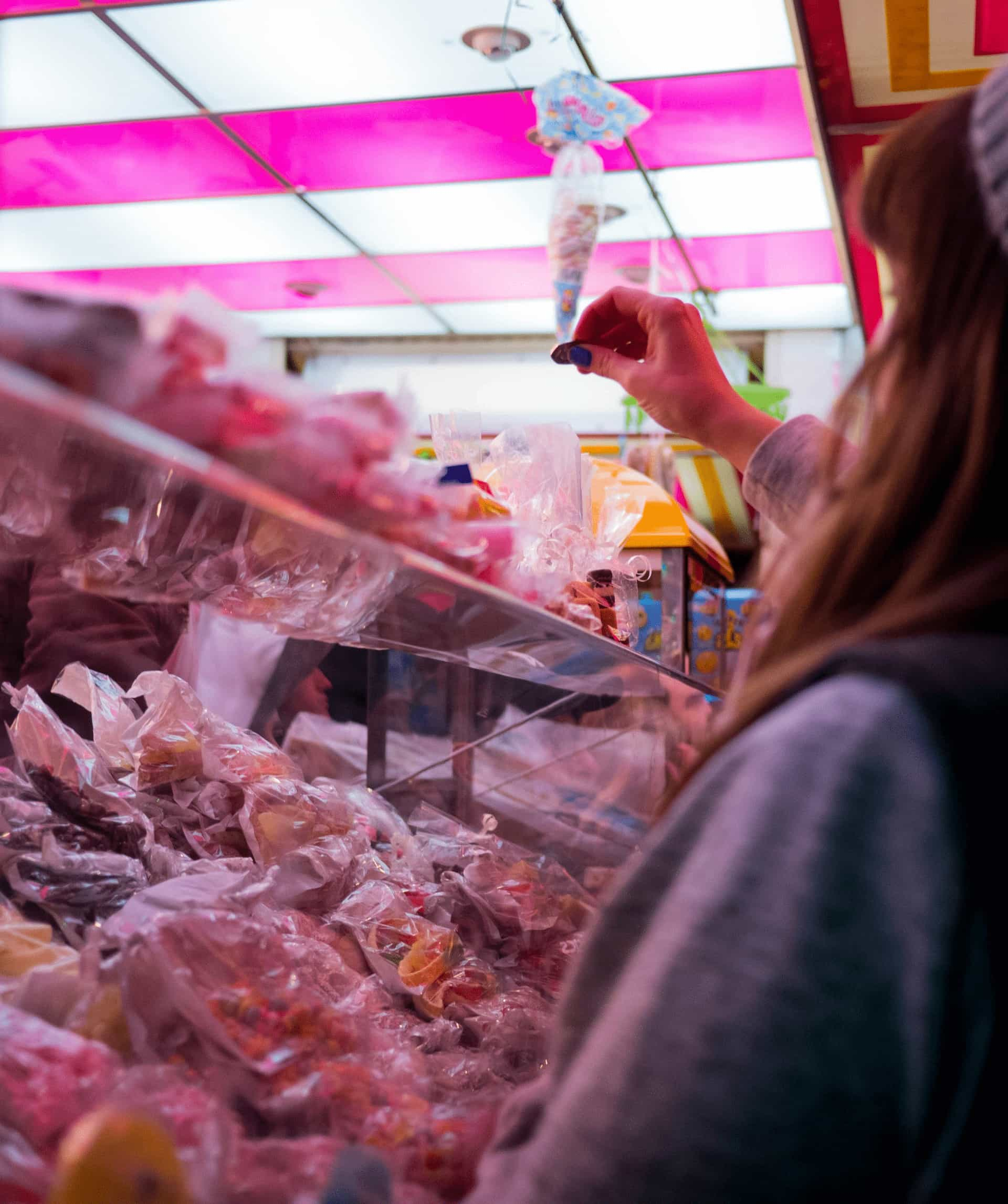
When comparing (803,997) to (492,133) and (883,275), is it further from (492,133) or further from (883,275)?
(883,275)

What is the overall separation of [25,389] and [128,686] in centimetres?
133

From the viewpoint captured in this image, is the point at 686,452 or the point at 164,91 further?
the point at 686,452

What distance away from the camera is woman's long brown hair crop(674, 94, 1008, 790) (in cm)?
52

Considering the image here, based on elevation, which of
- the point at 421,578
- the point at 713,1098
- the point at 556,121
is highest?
the point at 556,121

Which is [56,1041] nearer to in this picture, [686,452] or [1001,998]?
[1001,998]

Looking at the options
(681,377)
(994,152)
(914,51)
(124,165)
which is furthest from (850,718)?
(124,165)

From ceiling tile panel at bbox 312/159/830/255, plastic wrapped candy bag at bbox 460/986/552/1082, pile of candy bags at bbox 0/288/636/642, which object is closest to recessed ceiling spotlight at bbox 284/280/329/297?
ceiling tile panel at bbox 312/159/830/255

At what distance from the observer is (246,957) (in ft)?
2.90

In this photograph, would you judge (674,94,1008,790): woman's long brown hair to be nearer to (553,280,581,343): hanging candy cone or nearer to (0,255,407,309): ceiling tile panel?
(553,280,581,343): hanging candy cone

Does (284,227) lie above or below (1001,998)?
above

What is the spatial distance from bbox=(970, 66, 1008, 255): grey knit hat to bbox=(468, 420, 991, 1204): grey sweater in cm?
25

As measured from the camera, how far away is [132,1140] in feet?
1.80

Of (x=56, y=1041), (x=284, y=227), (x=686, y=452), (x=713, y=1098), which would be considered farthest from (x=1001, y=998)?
(x=686, y=452)

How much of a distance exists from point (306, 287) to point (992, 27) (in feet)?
10.5
